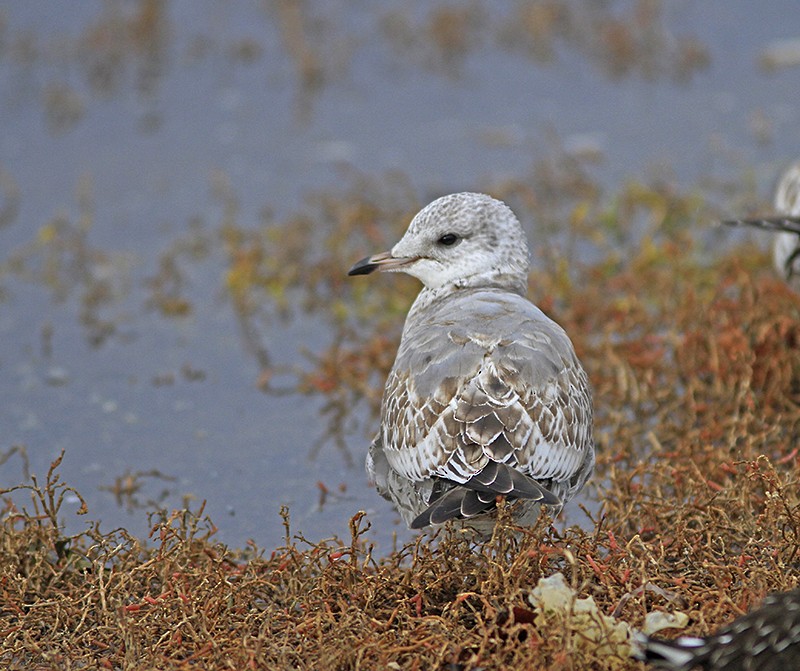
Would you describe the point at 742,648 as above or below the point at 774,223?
below

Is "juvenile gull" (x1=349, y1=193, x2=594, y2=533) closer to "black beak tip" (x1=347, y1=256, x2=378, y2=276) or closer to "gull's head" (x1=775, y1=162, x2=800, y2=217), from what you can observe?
"black beak tip" (x1=347, y1=256, x2=378, y2=276)

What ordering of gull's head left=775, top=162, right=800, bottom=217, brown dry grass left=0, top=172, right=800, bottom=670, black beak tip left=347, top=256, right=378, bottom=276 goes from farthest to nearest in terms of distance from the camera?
1. gull's head left=775, top=162, right=800, bottom=217
2. black beak tip left=347, top=256, right=378, bottom=276
3. brown dry grass left=0, top=172, right=800, bottom=670

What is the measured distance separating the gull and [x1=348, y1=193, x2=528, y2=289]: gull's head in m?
2.12

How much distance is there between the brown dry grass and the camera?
3811mm

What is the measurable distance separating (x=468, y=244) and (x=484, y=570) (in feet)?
5.07

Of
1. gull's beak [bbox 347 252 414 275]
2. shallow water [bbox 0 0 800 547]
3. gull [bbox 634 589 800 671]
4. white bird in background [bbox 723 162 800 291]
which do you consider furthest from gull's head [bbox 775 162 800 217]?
gull [bbox 634 589 800 671]

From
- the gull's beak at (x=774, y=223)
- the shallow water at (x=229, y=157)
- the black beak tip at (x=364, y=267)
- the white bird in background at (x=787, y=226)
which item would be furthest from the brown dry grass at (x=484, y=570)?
the black beak tip at (x=364, y=267)

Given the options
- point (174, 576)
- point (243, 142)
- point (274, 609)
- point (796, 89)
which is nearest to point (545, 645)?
point (274, 609)

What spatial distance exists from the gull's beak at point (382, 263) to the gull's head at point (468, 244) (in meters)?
0.05

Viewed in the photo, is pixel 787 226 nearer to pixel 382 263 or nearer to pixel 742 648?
pixel 382 263

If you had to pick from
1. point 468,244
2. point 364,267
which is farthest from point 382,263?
point 468,244

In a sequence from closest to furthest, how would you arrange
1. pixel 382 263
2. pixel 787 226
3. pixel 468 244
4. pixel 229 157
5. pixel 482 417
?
pixel 482 417
pixel 468 244
pixel 382 263
pixel 787 226
pixel 229 157

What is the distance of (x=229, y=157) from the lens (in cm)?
960

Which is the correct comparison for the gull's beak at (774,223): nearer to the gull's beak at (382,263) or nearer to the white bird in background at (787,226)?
the white bird in background at (787,226)
